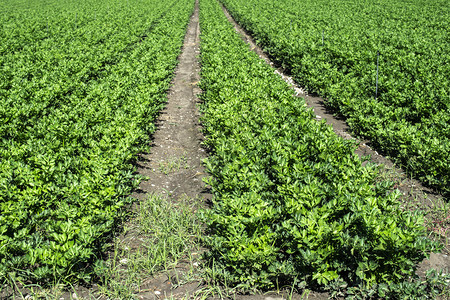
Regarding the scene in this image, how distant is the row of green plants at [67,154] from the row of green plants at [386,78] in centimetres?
440

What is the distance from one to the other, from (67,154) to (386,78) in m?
7.87

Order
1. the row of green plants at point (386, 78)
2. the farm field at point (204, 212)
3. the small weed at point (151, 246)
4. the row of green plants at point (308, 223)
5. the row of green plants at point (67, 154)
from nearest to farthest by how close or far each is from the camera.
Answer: the row of green plants at point (308, 223), the farm field at point (204, 212), the row of green plants at point (67, 154), the small weed at point (151, 246), the row of green plants at point (386, 78)

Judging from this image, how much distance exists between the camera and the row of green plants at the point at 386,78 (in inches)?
253

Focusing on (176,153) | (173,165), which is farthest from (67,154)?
(176,153)

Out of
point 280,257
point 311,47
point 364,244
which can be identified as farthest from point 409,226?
point 311,47

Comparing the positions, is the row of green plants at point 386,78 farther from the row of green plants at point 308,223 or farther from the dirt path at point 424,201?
the row of green plants at point 308,223

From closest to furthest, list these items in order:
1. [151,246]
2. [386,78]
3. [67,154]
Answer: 1. [151,246]
2. [67,154]
3. [386,78]

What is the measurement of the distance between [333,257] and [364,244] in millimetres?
367

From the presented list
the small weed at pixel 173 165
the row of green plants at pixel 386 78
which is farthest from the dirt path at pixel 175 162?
Answer: the row of green plants at pixel 386 78

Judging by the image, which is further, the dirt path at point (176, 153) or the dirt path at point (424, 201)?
the dirt path at point (176, 153)

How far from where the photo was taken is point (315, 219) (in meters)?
3.70

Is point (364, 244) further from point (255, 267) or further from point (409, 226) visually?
point (255, 267)

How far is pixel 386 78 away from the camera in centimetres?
952

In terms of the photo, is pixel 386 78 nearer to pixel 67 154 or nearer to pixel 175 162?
pixel 175 162
